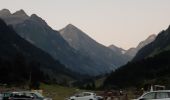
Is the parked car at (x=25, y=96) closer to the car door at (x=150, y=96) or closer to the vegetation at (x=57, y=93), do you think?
the car door at (x=150, y=96)

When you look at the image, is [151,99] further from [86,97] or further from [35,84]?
[35,84]

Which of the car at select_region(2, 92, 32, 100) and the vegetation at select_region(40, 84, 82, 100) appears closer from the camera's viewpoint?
the car at select_region(2, 92, 32, 100)

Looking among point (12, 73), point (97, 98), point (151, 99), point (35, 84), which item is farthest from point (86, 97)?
point (12, 73)

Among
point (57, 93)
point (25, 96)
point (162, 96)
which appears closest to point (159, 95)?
point (162, 96)

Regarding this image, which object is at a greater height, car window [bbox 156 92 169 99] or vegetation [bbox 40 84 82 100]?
vegetation [bbox 40 84 82 100]

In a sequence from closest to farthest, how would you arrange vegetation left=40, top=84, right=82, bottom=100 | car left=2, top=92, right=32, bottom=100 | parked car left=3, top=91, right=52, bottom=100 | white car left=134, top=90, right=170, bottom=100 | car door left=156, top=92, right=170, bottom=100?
car door left=156, top=92, right=170, bottom=100, white car left=134, top=90, right=170, bottom=100, parked car left=3, top=91, right=52, bottom=100, car left=2, top=92, right=32, bottom=100, vegetation left=40, top=84, right=82, bottom=100

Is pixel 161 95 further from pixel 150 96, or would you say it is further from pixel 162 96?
pixel 150 96

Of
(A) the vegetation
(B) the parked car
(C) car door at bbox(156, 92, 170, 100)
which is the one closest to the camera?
(C) car door at bbox(156, 92, 170, 100)

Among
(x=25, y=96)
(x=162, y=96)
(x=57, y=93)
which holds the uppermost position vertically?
(x=57, y=93)

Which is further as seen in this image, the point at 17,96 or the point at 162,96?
the point at 17,96

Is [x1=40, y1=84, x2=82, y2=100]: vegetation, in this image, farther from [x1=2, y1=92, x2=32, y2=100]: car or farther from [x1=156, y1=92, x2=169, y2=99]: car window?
[x1=156, y1=92, x2=169, y2=99]: car window

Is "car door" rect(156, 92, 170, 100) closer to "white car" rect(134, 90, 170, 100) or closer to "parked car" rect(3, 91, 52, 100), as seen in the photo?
"white car" rect(134, 90, 170, 100)

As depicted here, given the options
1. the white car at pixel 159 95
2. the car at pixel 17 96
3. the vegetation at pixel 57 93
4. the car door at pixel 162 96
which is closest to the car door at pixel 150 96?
the white car at pixel 159 95

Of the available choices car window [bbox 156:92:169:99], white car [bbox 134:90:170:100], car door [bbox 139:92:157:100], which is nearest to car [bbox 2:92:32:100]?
car door [bbox 139:92:157:100]
